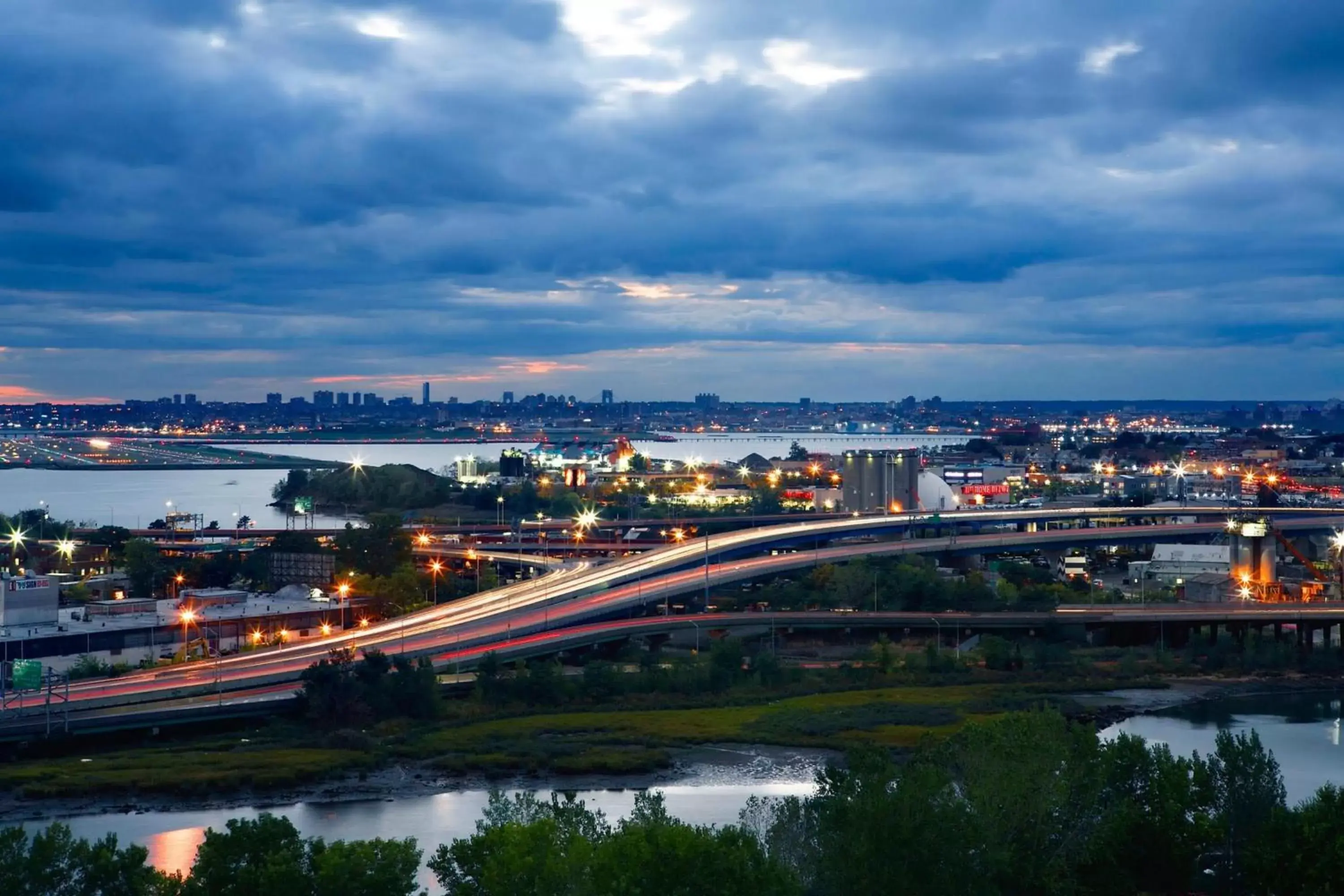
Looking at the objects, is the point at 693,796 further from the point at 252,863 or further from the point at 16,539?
the point at 16,539

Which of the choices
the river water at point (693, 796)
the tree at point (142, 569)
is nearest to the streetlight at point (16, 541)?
the tree at point (142, 569)

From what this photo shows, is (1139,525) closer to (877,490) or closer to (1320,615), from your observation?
(877,490)

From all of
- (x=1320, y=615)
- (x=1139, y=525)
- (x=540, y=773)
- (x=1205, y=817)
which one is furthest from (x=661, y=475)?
(x=1205, y=817)

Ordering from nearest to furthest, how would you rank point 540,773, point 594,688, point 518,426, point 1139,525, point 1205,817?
1. point 1205,817
2. point 540,773
3. point 594,688
4. point 1139,525
5. point 518,426

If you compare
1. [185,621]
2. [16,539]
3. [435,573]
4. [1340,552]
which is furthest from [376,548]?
[1340,552]

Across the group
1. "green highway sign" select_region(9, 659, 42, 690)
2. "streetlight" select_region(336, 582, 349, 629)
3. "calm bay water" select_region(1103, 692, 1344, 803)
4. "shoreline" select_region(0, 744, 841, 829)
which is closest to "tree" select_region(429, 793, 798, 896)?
"shoreline" select_region(0, 744, 841, 829)

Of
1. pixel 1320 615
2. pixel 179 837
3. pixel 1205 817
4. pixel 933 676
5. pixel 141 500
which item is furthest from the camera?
pixel 141 500
